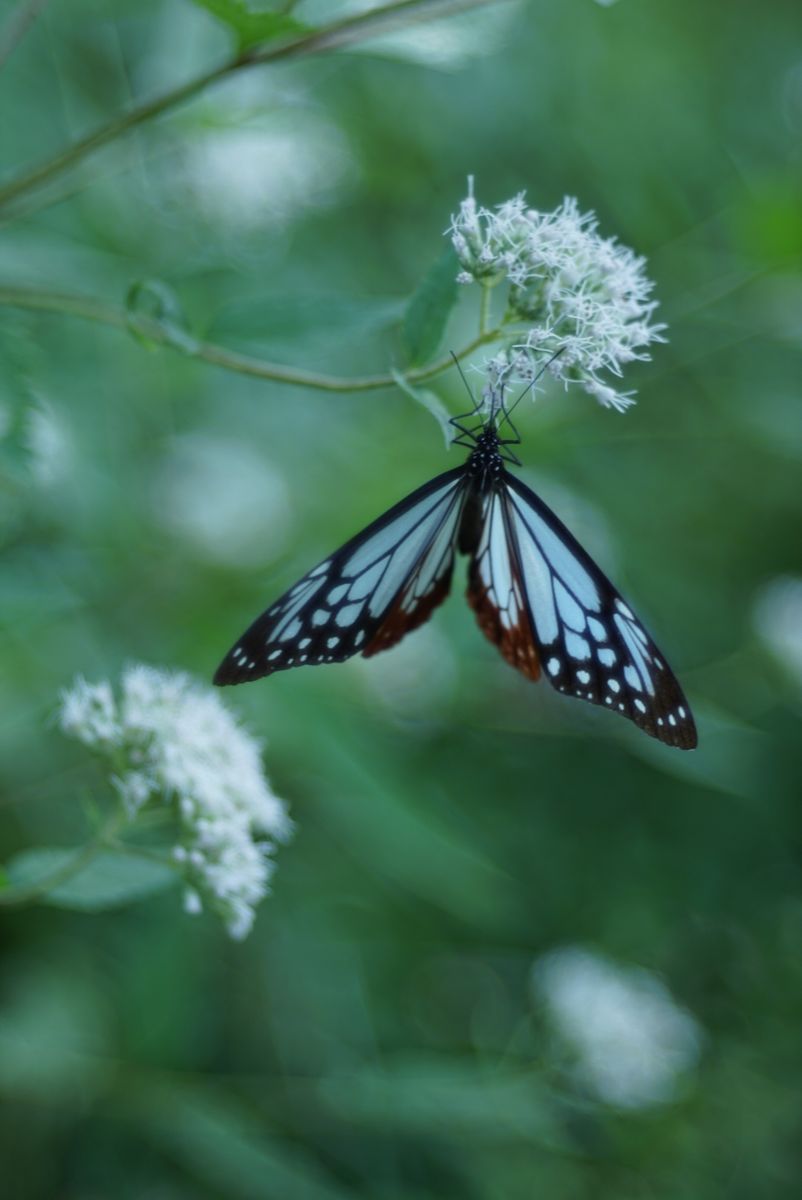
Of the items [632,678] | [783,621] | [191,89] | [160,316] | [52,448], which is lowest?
[632,678]

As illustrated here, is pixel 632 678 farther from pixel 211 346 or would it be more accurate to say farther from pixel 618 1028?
pixel 618 1028

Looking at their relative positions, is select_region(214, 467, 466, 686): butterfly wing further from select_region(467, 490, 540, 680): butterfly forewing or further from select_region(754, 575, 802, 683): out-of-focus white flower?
select_region(754, 575, 802, 683): out-of-focus white flower

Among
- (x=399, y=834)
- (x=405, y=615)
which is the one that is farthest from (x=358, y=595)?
(x=399, y=834)

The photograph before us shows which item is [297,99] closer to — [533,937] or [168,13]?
[168,13]

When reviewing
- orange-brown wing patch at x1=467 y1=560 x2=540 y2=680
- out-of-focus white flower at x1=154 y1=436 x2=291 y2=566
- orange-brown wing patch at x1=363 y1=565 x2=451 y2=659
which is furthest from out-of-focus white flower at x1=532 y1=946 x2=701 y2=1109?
orange-brown wing patch at x1=363 y1=565 x2=451 y2=659

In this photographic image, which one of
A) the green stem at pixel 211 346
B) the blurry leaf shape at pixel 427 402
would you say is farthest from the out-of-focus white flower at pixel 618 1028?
the blurry leaf shape at pixel 427 402

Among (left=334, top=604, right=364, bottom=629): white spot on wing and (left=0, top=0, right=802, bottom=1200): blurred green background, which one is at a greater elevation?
(left=0, top=0, right=802, bottom=1200): blurred green background

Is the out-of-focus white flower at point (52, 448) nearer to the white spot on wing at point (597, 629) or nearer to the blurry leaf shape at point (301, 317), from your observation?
the blurry leaf shape at point (301, 317)
